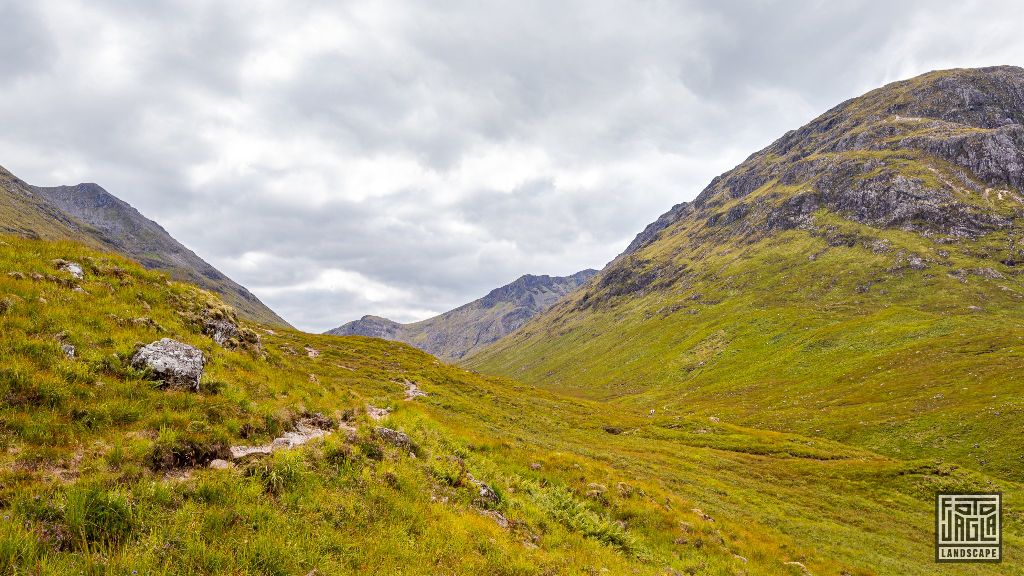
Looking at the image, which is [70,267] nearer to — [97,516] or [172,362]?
[172,362]

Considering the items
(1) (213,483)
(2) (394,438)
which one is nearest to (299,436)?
(2) (394,438)

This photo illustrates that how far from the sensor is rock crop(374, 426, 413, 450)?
1643 centimetres

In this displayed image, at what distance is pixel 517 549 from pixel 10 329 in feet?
55.9

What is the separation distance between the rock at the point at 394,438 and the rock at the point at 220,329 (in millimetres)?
11367

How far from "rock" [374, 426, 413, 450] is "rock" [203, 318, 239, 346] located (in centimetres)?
1137

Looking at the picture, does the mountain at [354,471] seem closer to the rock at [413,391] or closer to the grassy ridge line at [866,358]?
the rock at [413,391]

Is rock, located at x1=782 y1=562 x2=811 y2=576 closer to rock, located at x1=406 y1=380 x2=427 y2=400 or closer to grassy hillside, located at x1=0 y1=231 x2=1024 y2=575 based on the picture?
grassy hillside, located at x1=0 y1=231 x2=1024 y2=575

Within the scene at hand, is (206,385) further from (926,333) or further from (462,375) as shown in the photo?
(926,333)

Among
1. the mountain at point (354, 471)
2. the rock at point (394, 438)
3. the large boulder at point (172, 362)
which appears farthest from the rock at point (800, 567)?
the large boulder at point (172, 362)

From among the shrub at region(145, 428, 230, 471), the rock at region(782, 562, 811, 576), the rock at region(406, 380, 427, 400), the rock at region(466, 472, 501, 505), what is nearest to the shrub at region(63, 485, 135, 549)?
the shrub at region(145, 428, 230, 471)

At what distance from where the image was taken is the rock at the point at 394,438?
16431mm

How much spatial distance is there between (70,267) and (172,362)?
958cm

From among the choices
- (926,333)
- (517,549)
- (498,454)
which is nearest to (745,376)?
(926,333)

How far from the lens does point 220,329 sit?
2248 cm
